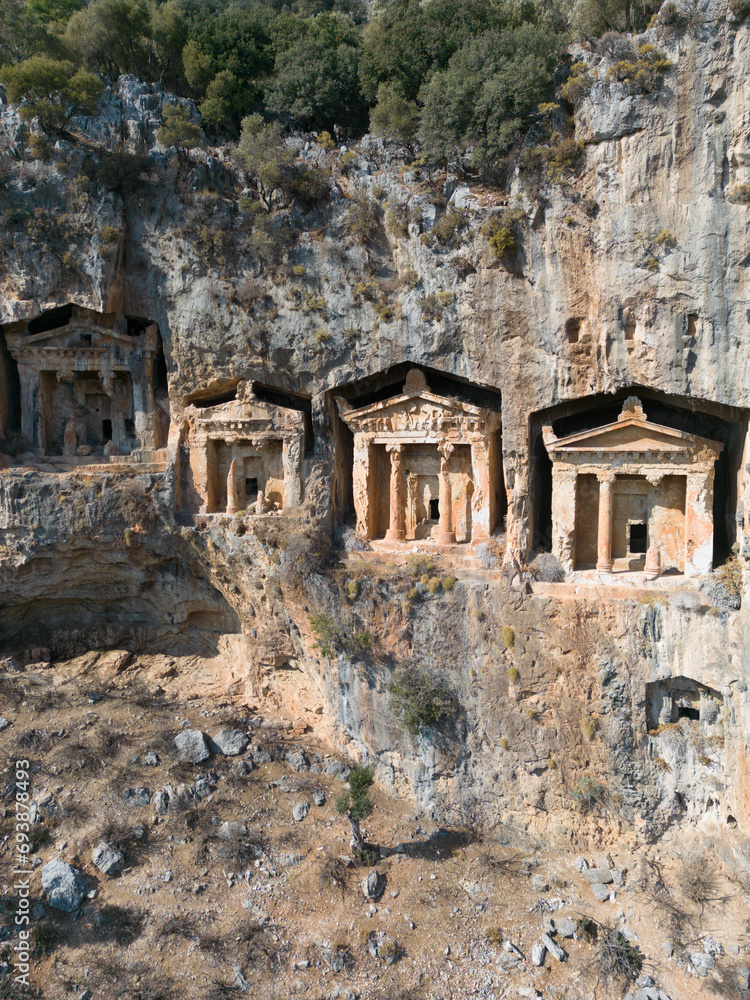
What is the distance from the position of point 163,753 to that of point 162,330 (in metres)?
11.4

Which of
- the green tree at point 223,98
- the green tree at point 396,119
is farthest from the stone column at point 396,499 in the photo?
the green tree at point 223,98

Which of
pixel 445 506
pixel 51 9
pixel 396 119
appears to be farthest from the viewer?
pixel 51 9

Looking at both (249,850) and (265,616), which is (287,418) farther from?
(249,850)

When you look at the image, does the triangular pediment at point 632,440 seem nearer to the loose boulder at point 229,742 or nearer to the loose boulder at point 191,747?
the loose boulder at point 229,742

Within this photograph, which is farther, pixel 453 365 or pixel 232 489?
pixel 232 489

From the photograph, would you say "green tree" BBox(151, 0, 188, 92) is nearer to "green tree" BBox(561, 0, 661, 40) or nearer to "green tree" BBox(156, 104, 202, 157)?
"green tree" BBox(156, 104, 202, 157)

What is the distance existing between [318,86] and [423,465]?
41.7ft

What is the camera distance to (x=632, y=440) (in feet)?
52.1

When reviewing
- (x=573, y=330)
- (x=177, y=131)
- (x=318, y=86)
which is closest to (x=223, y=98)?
(x=318, y=86)

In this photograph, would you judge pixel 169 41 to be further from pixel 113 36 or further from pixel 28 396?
pixel 28 396

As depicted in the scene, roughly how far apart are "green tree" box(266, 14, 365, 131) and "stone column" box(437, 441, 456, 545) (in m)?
12.2

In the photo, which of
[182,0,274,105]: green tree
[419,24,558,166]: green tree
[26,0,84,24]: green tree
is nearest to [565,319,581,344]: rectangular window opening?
[419,24,558,166]: green tree

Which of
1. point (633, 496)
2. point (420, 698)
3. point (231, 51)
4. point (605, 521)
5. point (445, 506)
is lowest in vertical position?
point (420, 698)

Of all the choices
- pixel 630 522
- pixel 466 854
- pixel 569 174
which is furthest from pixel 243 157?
pixel 466 854
